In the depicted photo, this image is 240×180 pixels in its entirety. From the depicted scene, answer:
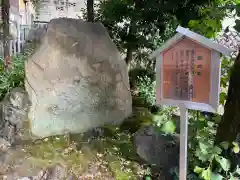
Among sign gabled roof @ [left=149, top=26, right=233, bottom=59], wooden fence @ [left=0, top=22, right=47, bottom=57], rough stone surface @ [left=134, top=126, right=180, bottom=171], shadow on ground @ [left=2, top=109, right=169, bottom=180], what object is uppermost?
wooden fence @ [left=0, top=22, right=47, bottom=57]

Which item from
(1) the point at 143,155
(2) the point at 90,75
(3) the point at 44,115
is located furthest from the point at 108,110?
(1) the point at 143,155

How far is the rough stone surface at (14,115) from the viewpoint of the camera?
3363 mm

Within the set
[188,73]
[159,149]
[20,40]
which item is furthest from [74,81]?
[20,40]

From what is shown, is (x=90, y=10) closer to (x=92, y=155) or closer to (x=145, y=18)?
(x=145, y=18)

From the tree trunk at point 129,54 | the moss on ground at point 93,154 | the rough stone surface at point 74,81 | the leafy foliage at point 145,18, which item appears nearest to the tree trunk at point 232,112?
the moss on ground at point 93,154

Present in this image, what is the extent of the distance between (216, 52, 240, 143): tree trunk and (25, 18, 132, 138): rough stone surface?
164 centimetres

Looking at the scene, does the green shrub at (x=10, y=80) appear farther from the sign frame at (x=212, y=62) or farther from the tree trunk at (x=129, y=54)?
the sign frame at (x=212, y=62)

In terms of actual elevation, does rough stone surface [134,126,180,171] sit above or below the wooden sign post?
below

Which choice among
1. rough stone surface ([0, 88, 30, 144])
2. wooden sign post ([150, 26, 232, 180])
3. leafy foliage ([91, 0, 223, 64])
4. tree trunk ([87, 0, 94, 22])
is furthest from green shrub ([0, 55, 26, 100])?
wooden sign post ([150, 26, 232, 180])

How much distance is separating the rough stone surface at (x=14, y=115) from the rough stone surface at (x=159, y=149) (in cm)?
143

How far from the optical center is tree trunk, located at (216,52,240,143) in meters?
2.35

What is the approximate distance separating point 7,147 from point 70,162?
83 centimetres

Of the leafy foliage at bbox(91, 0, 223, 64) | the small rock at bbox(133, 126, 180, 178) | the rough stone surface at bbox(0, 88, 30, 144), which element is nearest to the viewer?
the small rock at bbox(133, 126, 180, 178)

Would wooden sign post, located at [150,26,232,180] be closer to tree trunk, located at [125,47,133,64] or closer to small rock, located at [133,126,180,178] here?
small rock, located at [133,126,180,178]
